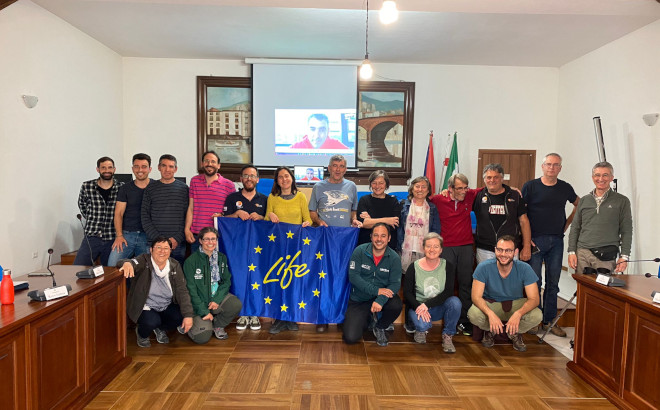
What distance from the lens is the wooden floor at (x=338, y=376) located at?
9.65 feet

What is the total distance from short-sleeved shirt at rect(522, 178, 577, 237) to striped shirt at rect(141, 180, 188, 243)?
3461mm

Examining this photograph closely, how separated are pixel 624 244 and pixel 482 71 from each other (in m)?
5.15

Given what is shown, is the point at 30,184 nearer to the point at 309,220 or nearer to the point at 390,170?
the point at 309,220

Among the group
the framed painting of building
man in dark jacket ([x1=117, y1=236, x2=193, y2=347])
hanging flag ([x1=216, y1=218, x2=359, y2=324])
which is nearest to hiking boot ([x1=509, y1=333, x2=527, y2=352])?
hanging flag ([x1=216, y1=218, x2=359, y2=324])

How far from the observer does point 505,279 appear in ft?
12.5

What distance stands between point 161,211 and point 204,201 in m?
0.41

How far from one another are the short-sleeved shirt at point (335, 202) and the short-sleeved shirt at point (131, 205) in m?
1.74

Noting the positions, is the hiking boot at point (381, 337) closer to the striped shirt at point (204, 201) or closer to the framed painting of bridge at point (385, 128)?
the striped shirt at point (204, 201)

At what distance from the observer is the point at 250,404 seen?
9.49 ft

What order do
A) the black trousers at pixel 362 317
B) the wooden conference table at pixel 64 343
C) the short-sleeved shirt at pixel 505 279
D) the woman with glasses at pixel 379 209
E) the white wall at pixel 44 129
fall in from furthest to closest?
the white wall at pixel 44 129 < the woman with glasses at pixel 379 209 < the black trousers at pixel 362 317 < the short-sleeved shirt at pixel 505 279 < the wooden conference table at pixel 64 343

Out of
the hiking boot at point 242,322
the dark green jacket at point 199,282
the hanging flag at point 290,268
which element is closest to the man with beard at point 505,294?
the hanging flag at point 290,268

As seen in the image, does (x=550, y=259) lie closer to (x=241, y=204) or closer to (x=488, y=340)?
(x=488, y=340)

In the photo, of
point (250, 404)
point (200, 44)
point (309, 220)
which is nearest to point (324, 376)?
point (250, 404)

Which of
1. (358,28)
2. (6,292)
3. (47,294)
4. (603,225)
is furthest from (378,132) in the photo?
(6,292)
